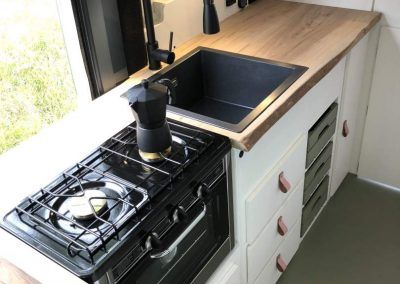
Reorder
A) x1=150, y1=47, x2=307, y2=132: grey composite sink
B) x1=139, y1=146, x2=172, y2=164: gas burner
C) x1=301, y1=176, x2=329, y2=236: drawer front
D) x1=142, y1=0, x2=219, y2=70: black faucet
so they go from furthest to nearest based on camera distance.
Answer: x1=301, y1=176, x2=329, y2=236: drawer front < x1=150, y1=47, x2=307, y2=132: grey composite sink < x1=142, y1=0, x2=219, y2=70: black faucet < x1=139, y1=146, x2=172, y2=164: gas burner

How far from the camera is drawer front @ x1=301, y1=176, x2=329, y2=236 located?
6.98 feet

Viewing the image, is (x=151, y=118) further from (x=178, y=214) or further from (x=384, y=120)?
(x=384, y=120)

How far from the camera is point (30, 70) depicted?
1.59 meters

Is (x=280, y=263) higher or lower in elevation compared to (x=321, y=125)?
lower

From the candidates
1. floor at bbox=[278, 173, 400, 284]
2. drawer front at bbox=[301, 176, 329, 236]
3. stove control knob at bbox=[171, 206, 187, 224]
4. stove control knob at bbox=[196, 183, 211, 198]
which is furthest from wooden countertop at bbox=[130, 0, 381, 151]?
floor at bbox=[278, 173, 400, 284]

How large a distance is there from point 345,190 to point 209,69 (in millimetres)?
1122

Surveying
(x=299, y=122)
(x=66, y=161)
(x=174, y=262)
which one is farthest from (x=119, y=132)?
(x=299, y=122)

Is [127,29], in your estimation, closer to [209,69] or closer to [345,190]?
[209,69]

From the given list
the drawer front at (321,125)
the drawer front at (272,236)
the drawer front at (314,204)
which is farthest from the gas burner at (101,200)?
the drawer front at (314,204)

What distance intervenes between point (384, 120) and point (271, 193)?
3.26 feet

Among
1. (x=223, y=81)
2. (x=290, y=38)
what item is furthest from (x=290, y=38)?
(x=223, y=81)

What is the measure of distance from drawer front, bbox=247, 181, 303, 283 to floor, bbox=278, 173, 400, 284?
0.89 feet

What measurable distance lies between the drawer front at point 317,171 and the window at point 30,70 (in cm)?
102

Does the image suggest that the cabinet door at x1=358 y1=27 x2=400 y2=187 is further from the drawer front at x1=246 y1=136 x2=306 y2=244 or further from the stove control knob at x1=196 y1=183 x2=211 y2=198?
the stove control knob at x1=196 y1=183 x2=211 y2=198
